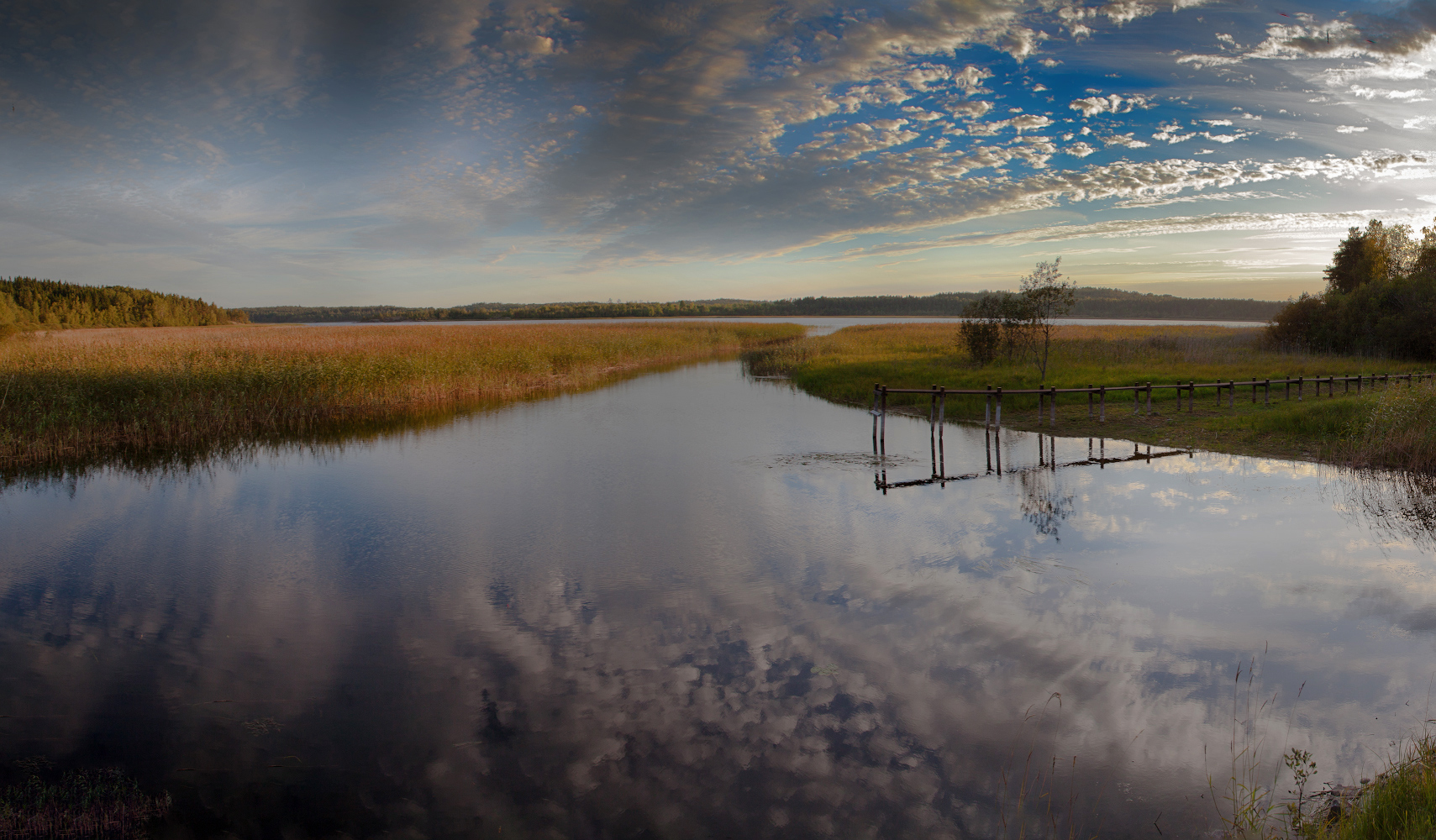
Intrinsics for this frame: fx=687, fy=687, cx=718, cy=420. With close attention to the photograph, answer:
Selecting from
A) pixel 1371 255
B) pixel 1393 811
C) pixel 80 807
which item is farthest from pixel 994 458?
pixel 1371 255

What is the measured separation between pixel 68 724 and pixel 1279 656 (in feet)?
33.9

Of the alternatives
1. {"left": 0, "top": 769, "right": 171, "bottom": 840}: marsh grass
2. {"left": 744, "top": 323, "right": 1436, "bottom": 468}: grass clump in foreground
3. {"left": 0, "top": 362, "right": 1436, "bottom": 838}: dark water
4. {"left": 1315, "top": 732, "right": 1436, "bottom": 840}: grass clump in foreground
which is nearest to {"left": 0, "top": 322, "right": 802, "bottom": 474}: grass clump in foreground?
{"left": 0, "top": 362, "right": 1436, "bottom": 838}: dark water

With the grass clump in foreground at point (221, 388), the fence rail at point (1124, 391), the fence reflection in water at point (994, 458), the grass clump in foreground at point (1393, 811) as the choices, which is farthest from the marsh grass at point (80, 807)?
the fence rail at point (1124, 391)

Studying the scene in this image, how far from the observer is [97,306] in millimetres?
70062

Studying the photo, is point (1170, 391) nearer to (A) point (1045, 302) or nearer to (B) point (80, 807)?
(A) point (1045, 302)

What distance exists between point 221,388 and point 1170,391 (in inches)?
1179

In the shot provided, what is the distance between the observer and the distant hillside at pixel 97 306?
58.4m

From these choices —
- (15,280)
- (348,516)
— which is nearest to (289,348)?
(348,516)

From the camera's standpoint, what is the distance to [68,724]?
5418 millimetres

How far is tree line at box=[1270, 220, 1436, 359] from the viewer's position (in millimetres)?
31156

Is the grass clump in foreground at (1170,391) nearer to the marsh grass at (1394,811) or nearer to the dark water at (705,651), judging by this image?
the dark water at (705,651)

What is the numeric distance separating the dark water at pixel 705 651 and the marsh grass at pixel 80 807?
7.2 inches

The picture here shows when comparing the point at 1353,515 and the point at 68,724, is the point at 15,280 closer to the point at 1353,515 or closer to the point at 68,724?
the point at 68,724

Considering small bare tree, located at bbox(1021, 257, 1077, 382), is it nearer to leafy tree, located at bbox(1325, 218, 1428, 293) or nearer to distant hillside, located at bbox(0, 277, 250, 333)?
leafy tree, located at bbox(1325, 218, 1428, 293)
